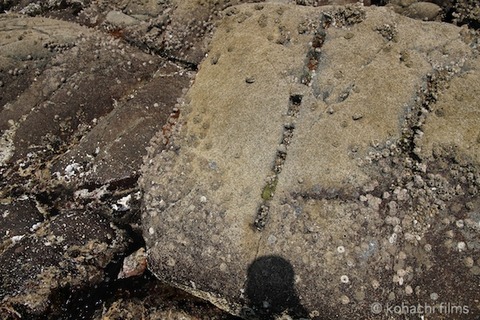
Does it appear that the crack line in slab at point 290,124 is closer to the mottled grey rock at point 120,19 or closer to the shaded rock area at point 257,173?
the shaded rock area at point 257,173

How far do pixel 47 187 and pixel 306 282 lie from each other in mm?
3350

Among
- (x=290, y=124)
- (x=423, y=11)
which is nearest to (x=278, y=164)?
(x=290, y=124)

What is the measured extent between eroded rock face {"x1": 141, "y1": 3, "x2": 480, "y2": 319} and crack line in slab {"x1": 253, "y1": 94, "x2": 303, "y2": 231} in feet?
0.05

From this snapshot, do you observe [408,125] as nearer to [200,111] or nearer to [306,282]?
[306,282]

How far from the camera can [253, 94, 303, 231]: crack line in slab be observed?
4.45 m

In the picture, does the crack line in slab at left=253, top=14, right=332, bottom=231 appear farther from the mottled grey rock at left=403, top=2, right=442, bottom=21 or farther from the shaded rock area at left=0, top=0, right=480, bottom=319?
the mottled grey rock at left=403, top=2, right=442, bottom=21

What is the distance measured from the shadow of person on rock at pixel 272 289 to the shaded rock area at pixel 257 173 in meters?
0.01

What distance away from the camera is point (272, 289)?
4.25m

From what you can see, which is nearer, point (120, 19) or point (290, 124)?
point (290, 124)

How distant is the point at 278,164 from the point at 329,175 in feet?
1.81

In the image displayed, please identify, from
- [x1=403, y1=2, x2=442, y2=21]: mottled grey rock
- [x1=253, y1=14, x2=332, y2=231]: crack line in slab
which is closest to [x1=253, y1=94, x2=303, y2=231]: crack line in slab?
[x1=253, y1=14, x2=332, y2=231]: crack line in slab

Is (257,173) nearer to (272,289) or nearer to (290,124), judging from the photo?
(290,124)

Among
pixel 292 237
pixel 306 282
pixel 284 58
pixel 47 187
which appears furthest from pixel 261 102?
pixel 47 187

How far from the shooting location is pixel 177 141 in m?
5.19
